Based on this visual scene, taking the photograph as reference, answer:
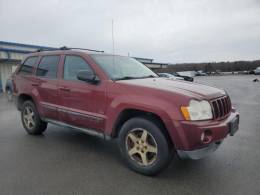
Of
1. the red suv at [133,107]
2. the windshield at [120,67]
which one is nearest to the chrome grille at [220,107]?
the red suv at [133,107]

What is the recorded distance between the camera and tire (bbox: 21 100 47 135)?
5520 mm

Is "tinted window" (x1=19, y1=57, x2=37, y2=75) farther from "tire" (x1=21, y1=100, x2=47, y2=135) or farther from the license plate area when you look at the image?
the license plate area

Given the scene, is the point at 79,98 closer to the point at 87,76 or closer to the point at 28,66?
the point at 87,76

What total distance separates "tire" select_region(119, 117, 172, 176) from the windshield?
0.94 metres

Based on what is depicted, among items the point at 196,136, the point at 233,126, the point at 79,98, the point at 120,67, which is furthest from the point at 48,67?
the point at 233,126

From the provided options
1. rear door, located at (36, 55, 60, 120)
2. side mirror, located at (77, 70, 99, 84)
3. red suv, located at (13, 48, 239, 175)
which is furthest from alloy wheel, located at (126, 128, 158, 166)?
rear door, located at (36, 55, 60, 120)

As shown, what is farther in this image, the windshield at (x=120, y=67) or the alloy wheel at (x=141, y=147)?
the windshield at (x=120, y=67)

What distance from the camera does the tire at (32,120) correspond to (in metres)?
5.52

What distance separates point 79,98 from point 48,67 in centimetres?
136

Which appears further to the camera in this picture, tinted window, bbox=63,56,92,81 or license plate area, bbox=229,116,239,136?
tinted window, bbox=63,56,92,81

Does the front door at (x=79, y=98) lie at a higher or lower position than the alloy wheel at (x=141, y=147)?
higher

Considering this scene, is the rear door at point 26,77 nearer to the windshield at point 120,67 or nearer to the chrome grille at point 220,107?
the windshield at point 120,67

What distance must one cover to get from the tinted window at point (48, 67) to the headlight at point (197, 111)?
2.90m

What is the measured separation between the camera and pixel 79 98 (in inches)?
169
